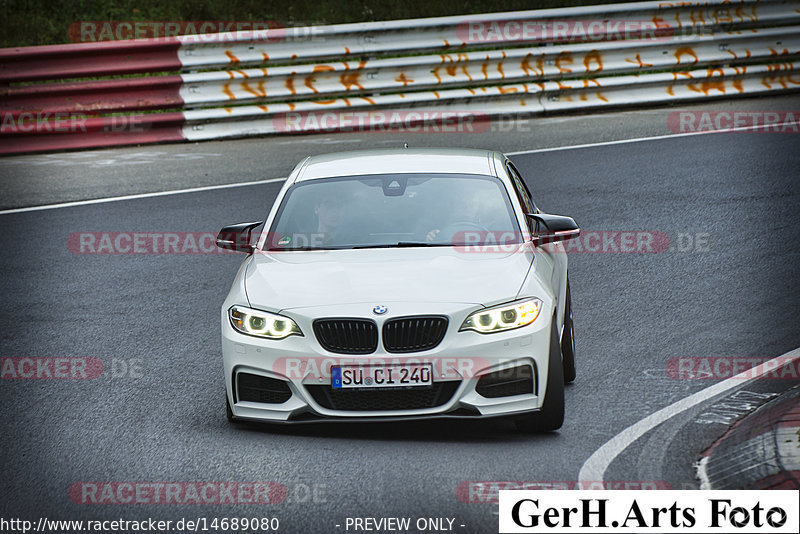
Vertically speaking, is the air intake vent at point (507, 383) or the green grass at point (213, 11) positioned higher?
the green grass at point (213, 11)

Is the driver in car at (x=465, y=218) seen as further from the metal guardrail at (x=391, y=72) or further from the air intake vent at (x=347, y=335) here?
the metal guardrail at (x=391, y=72)

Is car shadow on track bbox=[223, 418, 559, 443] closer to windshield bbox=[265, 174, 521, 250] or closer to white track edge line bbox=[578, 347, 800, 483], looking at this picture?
white track edge line bbox=[578, 347, 800, 483]

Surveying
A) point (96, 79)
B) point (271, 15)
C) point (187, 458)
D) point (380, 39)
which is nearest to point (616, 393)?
point (187, 458)

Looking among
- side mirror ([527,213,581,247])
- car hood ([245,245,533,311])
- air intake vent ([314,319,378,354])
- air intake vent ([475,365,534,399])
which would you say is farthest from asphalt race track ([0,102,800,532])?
side mirror ([527,213,581,247])

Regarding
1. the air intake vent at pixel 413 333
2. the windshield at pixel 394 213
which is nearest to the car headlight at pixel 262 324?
the air intake vent at pixel 413 333

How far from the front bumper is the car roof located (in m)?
1.67

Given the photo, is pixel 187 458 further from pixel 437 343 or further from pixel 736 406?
pixel 736 406

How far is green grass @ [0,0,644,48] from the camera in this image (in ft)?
61.1

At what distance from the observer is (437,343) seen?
6293 mm

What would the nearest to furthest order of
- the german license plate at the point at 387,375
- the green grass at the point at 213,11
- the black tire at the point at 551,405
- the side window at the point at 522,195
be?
the german license plate at the point at 387,375 < the black tire at the point at 551,405 < the side window at the point at 522,195 < the green grass at the point at 213,11

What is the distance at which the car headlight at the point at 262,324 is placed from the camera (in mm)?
6406

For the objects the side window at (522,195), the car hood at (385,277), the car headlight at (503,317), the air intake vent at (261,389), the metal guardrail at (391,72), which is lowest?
the air intake vent at (261,389)

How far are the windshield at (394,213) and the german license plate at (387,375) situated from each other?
3.76 feet

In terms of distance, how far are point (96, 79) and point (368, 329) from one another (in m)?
11.3
